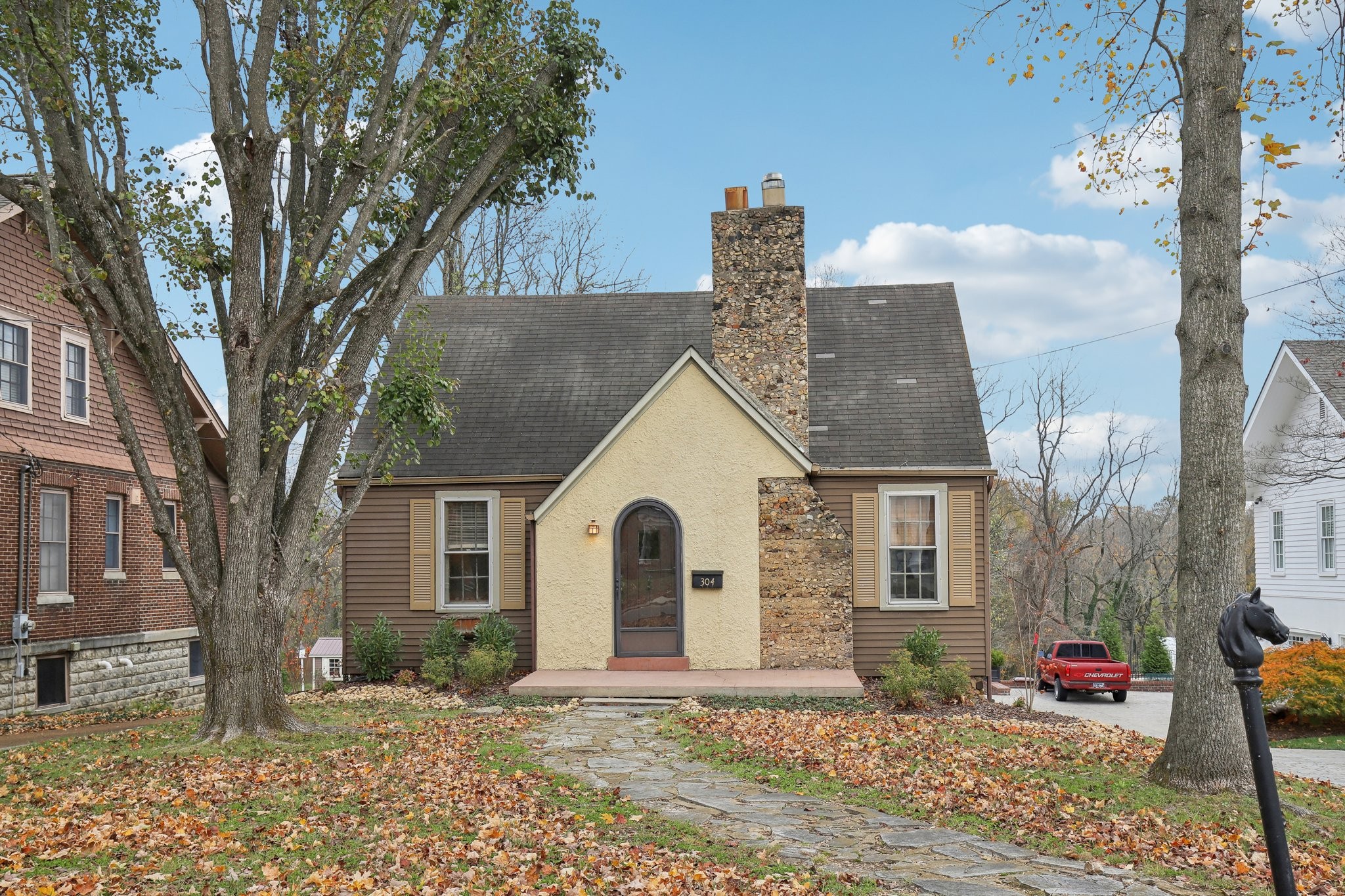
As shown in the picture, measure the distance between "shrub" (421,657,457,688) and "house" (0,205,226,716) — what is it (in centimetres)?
607

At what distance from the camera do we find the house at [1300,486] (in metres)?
21.5

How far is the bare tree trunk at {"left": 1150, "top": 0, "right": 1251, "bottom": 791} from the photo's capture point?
7.64m

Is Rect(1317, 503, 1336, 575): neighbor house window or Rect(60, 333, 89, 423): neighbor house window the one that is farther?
Rect(1317, 503, 1336, 575): neighbor house window

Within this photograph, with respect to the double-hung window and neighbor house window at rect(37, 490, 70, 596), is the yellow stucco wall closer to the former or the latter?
the double-hung window

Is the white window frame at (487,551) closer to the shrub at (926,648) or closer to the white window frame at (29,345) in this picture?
the white window frame at (29,345)

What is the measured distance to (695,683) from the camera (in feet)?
46.1

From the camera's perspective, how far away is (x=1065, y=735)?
1073 cm

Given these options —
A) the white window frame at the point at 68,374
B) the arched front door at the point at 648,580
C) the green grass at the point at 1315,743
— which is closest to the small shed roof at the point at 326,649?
the white window frame at the point at 68,374

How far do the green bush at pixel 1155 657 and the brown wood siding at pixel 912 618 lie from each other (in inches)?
607

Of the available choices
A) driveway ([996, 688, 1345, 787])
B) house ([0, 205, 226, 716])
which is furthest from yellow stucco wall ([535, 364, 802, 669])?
house ([0, 205, 226, 716])

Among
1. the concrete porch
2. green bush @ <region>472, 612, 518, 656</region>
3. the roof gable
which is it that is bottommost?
the concrete porch

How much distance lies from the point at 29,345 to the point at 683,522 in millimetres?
10740

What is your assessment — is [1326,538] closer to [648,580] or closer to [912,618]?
[912,618]

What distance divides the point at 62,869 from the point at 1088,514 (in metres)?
33.7
